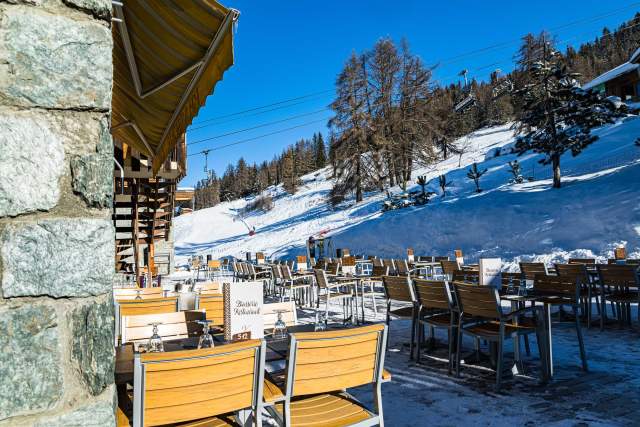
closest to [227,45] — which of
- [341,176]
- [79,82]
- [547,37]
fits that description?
[79,82]

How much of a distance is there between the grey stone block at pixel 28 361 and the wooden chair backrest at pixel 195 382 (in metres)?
0.51

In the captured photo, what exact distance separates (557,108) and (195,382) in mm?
21450

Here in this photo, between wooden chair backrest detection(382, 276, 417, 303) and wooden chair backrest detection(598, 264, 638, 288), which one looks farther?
wooden chair backrest detection(598, 264, 638, 288)

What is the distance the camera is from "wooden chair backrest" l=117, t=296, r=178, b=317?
3906 mm

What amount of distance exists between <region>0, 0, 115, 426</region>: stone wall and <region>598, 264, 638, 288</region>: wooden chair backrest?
20.5 feet

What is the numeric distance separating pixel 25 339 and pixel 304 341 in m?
1.12

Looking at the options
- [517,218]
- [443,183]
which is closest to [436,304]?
[517,218]

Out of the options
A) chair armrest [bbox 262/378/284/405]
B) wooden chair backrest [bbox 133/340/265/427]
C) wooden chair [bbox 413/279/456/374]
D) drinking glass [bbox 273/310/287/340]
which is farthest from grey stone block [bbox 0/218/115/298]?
wooden chair [bbox 413/279/456/374]

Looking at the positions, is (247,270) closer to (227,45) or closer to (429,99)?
(227,45)

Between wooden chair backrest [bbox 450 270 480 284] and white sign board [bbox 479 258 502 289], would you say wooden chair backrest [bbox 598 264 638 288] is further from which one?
white sign board [bbox 479 258 502 289]

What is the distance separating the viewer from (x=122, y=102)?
3.84 meters

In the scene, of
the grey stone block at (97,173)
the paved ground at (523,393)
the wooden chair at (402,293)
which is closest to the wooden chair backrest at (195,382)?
the grey stone block at (97,173)

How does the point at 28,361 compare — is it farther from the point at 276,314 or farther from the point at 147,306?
the point at 147,306

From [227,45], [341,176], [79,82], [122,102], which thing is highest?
[341,176]
